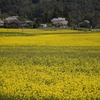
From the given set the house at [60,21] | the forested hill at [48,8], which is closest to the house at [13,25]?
the house at [60,21]

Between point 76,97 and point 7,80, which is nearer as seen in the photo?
point 76,97

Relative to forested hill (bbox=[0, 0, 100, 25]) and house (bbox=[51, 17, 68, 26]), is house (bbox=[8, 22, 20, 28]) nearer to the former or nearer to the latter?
house (bbox=[51, 17, 68, 26])

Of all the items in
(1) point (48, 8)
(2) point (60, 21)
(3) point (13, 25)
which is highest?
(1) point (48, 8)

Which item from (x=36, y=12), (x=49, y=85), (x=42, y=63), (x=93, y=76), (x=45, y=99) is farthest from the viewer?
(x=36, y=12)

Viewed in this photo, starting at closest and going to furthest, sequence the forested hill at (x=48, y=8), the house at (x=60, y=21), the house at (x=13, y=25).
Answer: the house at (x=13, y=25) → the house at (x=60, y=21) → the forested hill at (x=48, y=8)

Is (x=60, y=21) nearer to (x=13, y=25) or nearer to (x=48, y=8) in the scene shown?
(x=13, y=25)

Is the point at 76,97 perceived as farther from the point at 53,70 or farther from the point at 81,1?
the point at 81,1

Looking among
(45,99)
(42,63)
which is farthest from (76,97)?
(42,63)

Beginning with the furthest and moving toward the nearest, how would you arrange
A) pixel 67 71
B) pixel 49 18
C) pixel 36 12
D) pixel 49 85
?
pixel 36 12 → pixel 49 18 → pixel 67 71 → pixel 49 85

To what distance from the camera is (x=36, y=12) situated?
15962 cm

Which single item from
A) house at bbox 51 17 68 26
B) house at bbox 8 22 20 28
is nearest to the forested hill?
house at bbox 51 17 68 26

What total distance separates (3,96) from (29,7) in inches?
6156

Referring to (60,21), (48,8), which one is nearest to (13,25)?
(60,21)

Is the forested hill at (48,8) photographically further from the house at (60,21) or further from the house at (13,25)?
A: the house at (13,25)
